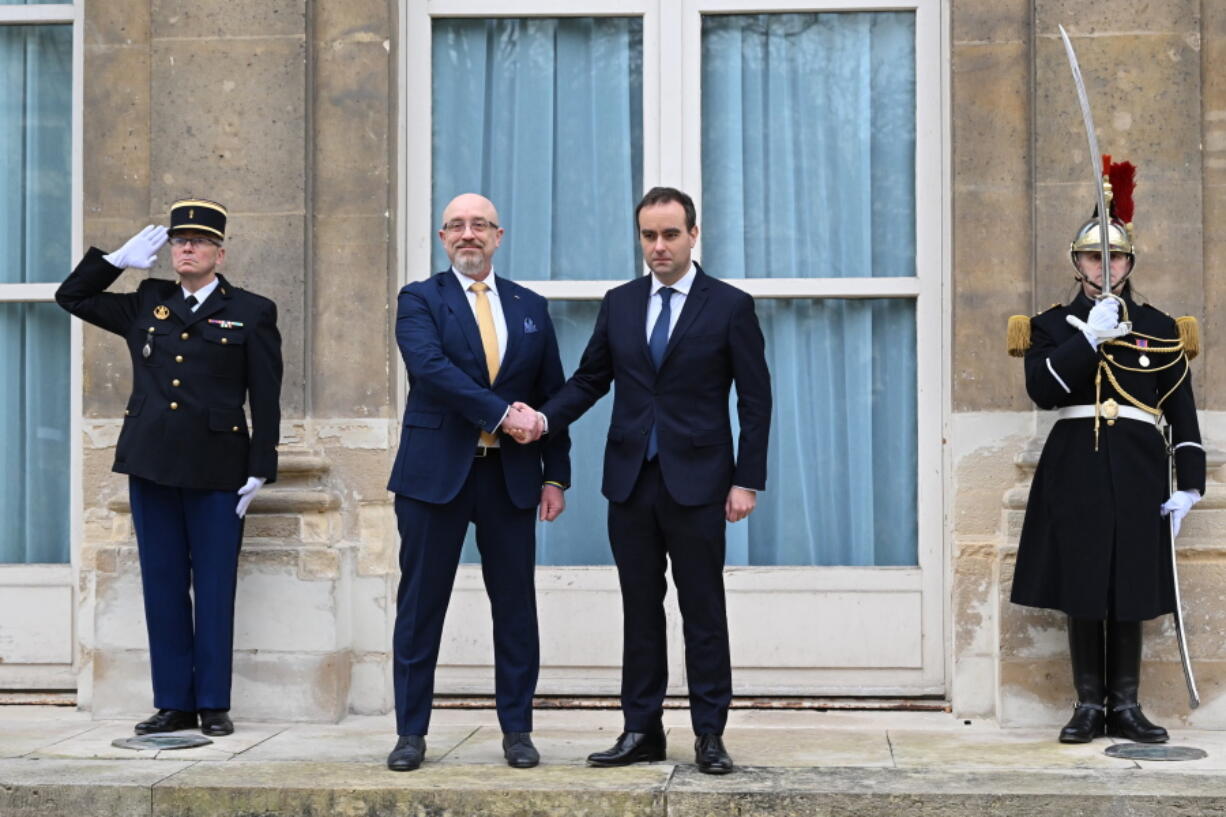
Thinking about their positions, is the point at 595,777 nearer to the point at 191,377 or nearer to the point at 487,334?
the point at 487,334

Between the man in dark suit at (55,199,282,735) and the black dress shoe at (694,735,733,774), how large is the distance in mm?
1781

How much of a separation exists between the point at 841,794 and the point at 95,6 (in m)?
4.20

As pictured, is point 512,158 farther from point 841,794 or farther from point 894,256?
point 841,794

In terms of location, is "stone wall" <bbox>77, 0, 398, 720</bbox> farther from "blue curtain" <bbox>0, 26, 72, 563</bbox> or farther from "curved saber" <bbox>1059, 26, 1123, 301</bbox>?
"curved saber" <bbox>1059, 26, 1123, 301</bbox>

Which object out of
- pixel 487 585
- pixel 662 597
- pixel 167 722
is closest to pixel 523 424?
pixel 487 585

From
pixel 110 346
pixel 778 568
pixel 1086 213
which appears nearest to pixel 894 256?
pixel 1086 213

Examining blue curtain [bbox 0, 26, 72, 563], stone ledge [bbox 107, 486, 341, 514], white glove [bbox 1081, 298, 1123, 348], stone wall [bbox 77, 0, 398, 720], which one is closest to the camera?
white glove [bbox 1081, 298, 1123, 348]

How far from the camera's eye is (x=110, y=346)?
7.41 meters

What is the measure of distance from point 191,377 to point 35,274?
141 cm

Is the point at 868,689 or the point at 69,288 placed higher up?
the point at 69,288

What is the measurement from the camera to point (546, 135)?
25.5ft

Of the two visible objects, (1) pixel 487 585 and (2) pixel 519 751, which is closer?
(2) pixel 519 751

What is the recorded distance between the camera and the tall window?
7.60 meters

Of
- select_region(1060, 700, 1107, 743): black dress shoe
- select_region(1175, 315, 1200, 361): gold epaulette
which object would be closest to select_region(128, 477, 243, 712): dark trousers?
select_region(1060, 700, 1107, 743): black dress shoe
